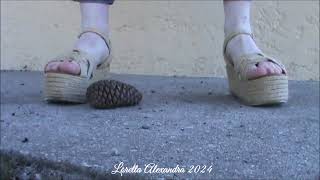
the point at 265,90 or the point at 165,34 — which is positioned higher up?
the point at 265,90

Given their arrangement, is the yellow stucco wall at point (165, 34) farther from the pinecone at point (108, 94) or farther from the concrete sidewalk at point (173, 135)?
the pinecone at point (108, 94)

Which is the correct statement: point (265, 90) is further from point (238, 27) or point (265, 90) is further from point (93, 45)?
point (93, 45)

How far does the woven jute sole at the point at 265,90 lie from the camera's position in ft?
5.95

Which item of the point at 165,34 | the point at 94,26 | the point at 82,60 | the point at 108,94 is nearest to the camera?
the point at 108,94

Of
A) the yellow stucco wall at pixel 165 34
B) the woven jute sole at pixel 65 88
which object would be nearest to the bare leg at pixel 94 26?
the woven jute sole at pixel 65 88

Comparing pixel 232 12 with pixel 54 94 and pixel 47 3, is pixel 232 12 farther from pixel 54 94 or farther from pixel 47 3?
pixel 47 3

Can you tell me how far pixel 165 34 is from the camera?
260 cm

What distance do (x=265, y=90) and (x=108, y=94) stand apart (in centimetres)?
43

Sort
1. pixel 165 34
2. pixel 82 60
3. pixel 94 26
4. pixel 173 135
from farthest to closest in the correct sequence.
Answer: pixel 165 34 < pixel 94 26 < pixel 82 60 < pixel 173 135

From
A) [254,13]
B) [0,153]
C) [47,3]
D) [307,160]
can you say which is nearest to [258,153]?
[307,160]

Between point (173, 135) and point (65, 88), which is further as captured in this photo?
point (65, 88)

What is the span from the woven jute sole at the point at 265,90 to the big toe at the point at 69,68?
1.54 ft

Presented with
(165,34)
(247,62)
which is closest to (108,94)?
(247,62)

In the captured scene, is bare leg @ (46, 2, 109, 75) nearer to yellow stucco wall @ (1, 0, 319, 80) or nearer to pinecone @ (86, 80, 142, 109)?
pinecone @ (86, 80, 142, 109)
